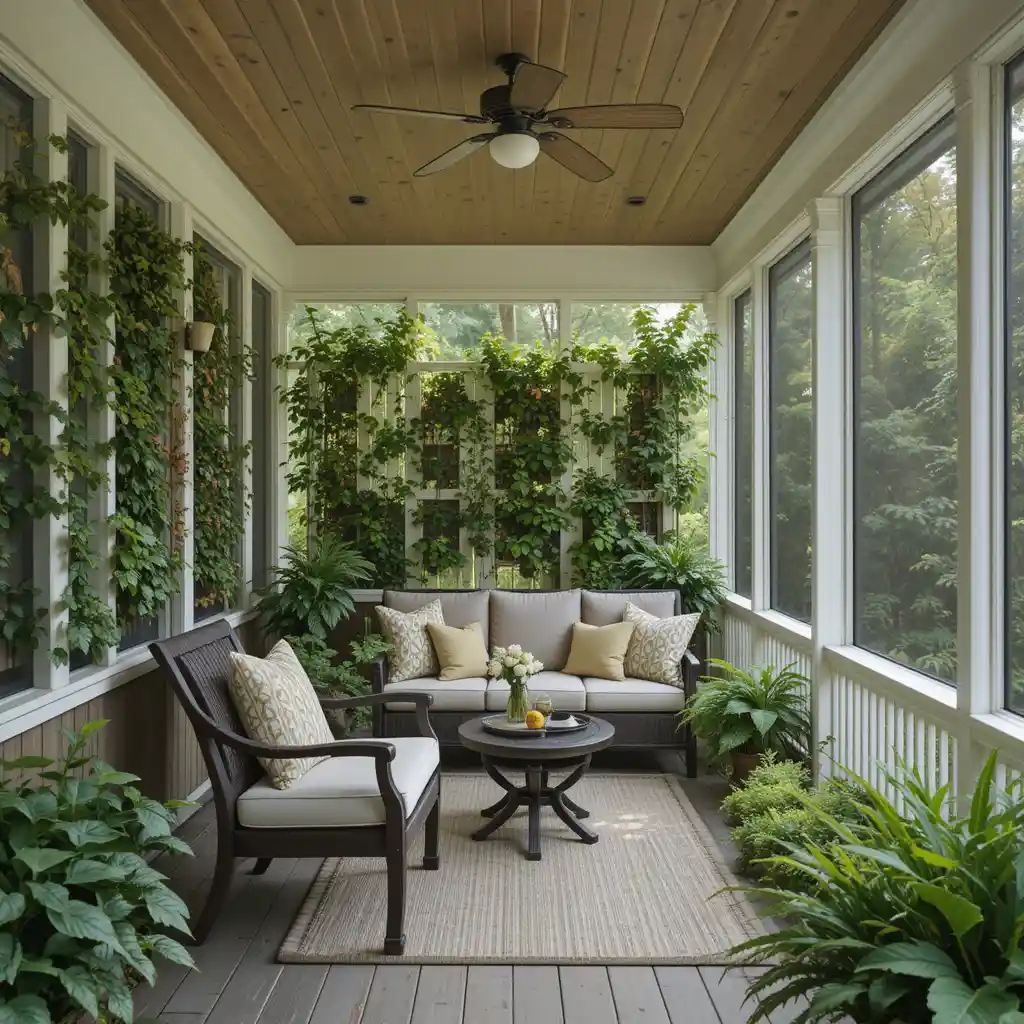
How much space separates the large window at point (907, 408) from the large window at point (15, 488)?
3116 mm

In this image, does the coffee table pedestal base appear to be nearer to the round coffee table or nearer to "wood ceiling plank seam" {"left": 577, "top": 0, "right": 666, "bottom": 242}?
the round coffee table

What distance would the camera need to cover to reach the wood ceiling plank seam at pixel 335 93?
3.62 metres

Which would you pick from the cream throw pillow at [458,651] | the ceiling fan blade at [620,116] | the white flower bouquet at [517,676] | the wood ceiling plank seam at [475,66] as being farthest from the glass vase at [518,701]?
the wood ceiling plank seam at [475,66]

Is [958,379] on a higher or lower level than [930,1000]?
higher

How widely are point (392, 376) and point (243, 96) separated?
280 cm

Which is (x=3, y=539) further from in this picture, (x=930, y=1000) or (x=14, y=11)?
(x=930, y=1000)

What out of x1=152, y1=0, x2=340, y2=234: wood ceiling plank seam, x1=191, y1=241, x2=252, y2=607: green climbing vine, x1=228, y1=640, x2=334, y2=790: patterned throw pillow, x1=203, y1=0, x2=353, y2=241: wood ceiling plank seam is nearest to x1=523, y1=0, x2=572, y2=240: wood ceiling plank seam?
x1=203, y1=0, x2=353, y2=241: wood ceiling plank seam

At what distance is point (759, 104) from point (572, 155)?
96 cm

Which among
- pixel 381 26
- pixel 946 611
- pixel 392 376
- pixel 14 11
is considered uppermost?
pixel 381 26

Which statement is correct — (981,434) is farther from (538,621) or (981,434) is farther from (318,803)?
(538,621)

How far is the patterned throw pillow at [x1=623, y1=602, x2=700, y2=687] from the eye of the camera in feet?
18.9

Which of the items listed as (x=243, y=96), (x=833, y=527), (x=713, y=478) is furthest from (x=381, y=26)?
(x=713, y=478)

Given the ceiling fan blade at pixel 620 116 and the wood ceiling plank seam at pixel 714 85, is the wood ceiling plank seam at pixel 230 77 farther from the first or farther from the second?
the wood ceiling plank seam at pixel 714 85

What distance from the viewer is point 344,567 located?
20.3ft
